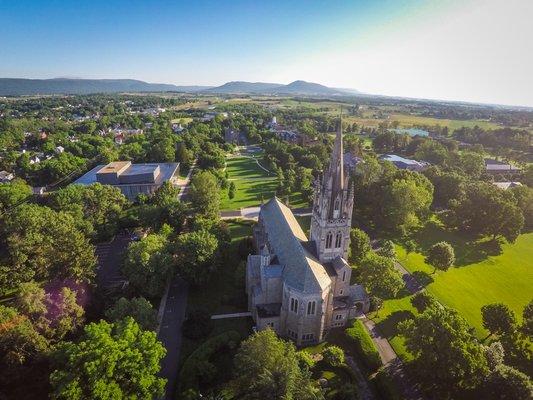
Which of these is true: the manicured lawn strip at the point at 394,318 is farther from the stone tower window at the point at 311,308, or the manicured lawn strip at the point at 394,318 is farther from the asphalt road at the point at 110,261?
the asphalt road at the point at 110,261

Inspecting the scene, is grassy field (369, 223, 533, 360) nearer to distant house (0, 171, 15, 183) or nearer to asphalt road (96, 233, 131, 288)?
asphalt road (96, 233, 131, 288)

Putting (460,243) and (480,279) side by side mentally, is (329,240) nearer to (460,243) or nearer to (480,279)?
(480,279)

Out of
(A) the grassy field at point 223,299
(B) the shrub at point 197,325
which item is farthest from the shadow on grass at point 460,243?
(B) the shrub at point 197,325

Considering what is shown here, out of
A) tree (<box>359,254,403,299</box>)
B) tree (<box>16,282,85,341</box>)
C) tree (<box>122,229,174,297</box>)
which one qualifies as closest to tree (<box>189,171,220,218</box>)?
tree (<box>122,229,174,297</box>)

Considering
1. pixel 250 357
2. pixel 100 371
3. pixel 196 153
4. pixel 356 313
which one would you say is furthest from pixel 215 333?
pixel 196 153

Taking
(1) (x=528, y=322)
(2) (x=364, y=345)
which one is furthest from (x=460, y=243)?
(2) (x=364, y=345)

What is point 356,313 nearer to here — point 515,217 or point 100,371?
point 100,371

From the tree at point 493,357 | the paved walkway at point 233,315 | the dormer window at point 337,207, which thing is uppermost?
the dormer window at point 337,207
